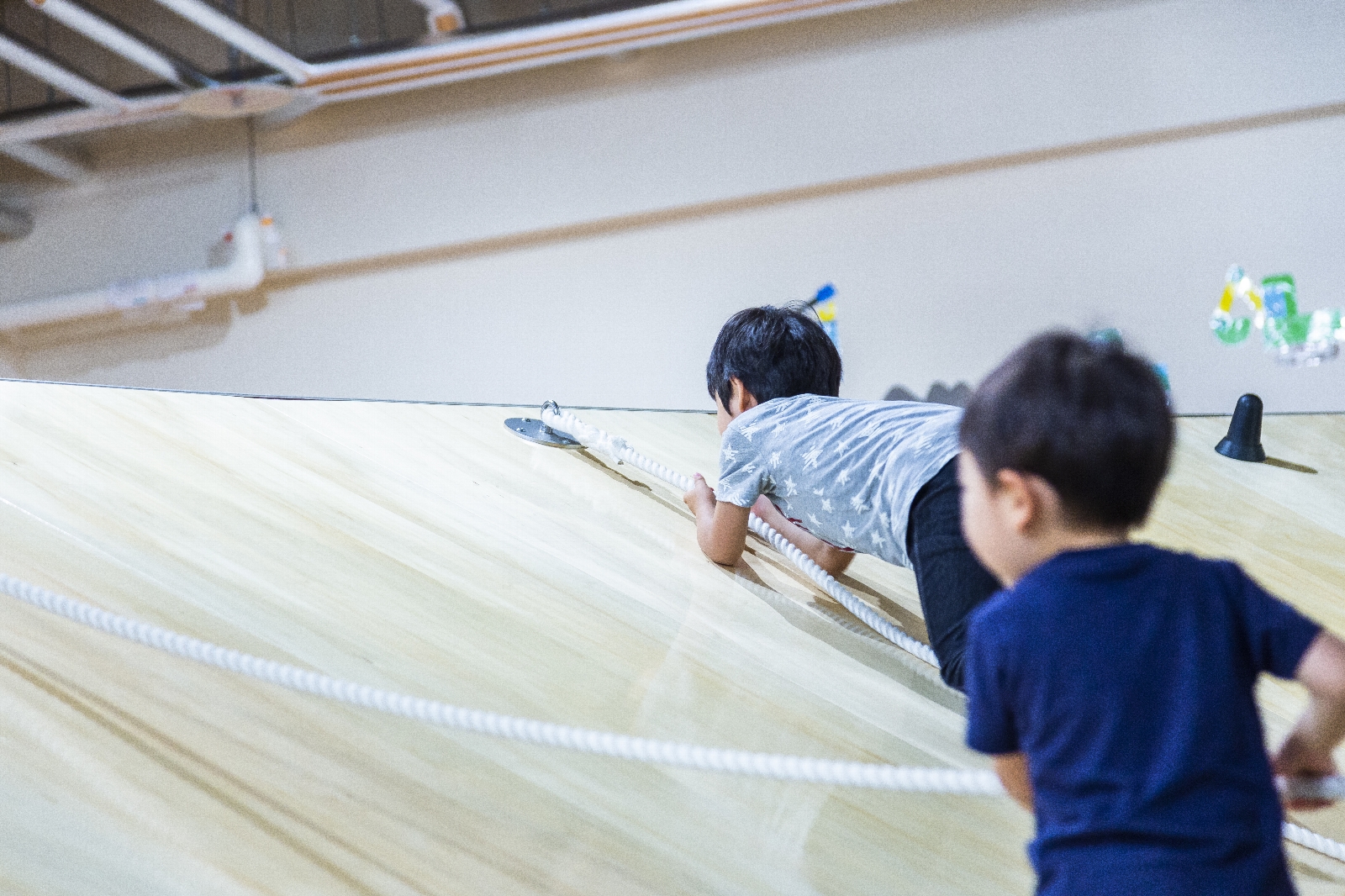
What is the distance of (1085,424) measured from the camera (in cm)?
48

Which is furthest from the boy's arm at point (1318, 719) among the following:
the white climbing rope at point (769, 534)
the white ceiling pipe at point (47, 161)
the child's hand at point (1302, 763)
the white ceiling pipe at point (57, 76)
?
the white ceiling pipe at point (47, 161)

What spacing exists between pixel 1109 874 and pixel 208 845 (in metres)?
0.51

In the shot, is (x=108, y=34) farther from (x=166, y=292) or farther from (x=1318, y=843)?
(x=1318, y=843)

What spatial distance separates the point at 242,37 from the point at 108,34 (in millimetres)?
234

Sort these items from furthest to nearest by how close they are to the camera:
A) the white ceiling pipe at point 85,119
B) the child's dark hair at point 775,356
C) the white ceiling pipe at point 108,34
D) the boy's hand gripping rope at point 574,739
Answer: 1. the white ceiling pipe at point 85,119
2. the white ceiling pipe at point 108,34
3. the child's dark hair at point 775,356
4. the boy's hand gripping rope at point 574,739

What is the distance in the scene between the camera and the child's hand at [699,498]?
1.23 metres

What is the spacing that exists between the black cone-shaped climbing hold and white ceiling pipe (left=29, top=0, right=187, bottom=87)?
2023 millimetres

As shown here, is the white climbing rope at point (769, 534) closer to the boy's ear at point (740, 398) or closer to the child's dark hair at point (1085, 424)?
the boy's ear at point (740, 398)

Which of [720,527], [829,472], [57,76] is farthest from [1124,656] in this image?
[57,76]

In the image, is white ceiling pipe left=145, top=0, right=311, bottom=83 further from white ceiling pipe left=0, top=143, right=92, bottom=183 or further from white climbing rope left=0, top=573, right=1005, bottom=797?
white climbing rope left=0, top=573, right=1005, bottom=797

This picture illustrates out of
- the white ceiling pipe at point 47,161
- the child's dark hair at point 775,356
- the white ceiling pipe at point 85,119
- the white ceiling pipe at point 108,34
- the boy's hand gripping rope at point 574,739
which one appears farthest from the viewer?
A: the white ceiling pipe at point 47,161

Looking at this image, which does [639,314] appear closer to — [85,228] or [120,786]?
[85,228]

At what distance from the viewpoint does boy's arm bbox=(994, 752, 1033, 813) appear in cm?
54

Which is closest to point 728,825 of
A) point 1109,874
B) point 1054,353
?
point 1109,874
